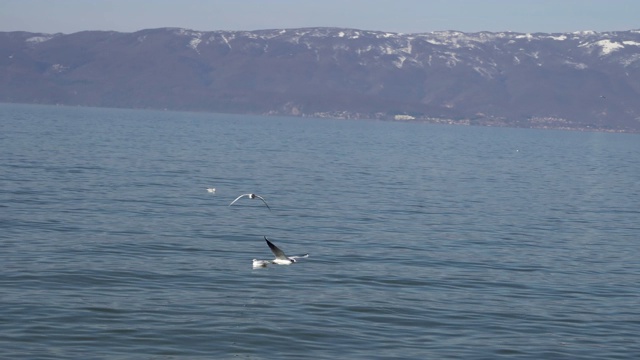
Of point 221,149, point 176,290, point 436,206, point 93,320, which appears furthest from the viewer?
point 221,149

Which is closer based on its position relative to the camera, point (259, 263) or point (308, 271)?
point (308, 271)

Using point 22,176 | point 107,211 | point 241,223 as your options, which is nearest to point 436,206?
point 241,223

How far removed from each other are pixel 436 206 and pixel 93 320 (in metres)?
27.8

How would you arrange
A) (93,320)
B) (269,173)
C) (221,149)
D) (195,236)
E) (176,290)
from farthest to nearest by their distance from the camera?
(221,149) < (269,173) < (195,236) < (176,290) < (93,320)

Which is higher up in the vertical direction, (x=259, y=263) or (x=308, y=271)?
(x=259, y=263)

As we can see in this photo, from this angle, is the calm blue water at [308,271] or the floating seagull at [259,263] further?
the floating seagull at [259,263]

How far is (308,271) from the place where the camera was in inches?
1091

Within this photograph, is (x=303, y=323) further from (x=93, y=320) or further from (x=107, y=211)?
(x=107, y=211)

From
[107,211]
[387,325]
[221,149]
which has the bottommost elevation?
[387,325]

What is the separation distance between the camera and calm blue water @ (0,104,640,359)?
2034cm

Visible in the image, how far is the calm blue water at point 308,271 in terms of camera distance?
2034 cm

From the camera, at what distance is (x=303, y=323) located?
71.0 ft

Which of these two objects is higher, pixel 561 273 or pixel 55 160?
pixel 55 160

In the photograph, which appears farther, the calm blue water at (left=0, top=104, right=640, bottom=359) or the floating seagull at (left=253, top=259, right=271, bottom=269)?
the floating seagull at (left=253, top=259, right=271, bottom=269)
